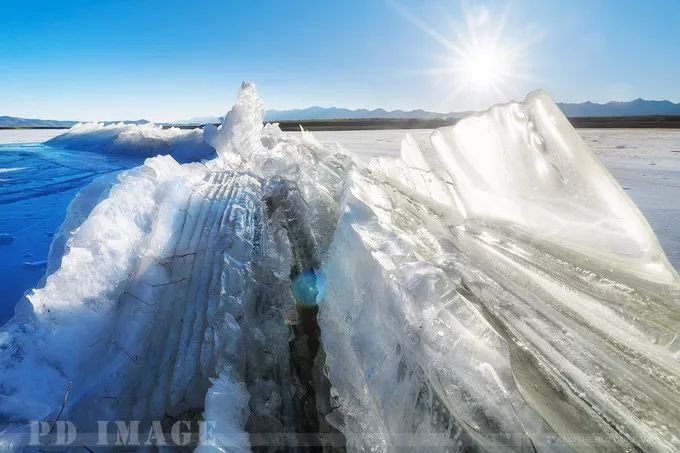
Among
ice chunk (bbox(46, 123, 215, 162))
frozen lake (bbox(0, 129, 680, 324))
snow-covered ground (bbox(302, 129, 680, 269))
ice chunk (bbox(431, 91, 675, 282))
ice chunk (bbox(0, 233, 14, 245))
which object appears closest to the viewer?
ice chunk (bbox(431, 91, 675, 282))

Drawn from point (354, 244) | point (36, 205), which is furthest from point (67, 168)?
point (354, 244)

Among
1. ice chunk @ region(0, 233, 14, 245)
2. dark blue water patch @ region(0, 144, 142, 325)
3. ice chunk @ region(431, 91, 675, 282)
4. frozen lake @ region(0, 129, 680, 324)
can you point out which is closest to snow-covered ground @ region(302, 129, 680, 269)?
frozen lake @ region(0, 129, 680, 324)

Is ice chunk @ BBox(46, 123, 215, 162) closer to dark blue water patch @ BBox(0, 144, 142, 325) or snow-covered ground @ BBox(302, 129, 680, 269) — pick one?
dark blue water patch @ BBox(0, 144, 142, 325)

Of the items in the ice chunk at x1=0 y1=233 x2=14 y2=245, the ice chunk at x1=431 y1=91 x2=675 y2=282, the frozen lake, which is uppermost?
the ice chunk at x1=431 y1=91 x2=675 y2=282

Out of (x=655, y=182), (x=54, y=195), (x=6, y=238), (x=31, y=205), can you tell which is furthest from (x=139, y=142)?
(x=655, y=182)

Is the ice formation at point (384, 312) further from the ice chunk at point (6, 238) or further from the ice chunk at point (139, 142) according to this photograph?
the ice chunk at point (139, 142)

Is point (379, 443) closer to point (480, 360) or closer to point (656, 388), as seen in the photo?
point (480, 360)
